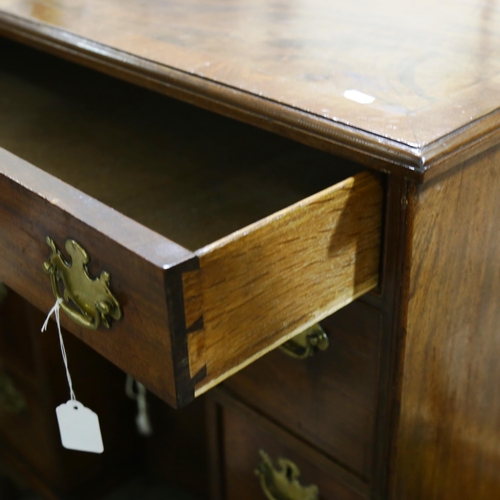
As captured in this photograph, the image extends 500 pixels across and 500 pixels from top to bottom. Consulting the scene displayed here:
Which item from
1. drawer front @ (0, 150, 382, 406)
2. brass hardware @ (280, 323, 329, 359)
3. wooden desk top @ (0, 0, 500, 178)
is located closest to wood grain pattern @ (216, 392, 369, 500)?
brass hardware @ (280, 323, 329, 359)

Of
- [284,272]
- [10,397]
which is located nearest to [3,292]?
[10,397]

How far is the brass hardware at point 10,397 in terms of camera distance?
3.53 ft

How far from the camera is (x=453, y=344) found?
63 cm

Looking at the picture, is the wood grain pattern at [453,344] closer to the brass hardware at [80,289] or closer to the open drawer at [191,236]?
the open drawer at [191,236]

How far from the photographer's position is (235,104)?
549 mm

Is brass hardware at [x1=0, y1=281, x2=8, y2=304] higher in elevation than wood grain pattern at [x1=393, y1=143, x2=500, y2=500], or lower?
lower

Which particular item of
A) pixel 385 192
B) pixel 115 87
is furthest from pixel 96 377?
pixel 385 192

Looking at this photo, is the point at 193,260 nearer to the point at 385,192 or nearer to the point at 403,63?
the point at 385,192

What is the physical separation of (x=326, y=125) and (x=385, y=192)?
0.07 meters

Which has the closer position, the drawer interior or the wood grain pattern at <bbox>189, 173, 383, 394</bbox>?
the wood grain pattern at <bbox>189, 173, 383, 394</bbox>

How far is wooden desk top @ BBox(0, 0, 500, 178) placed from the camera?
0.49 meters

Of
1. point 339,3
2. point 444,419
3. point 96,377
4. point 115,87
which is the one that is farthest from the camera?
point 96,377

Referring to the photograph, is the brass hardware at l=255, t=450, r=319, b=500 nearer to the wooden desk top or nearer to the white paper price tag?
the white paper price tag

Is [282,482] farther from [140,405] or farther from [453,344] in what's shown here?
[140,405]
